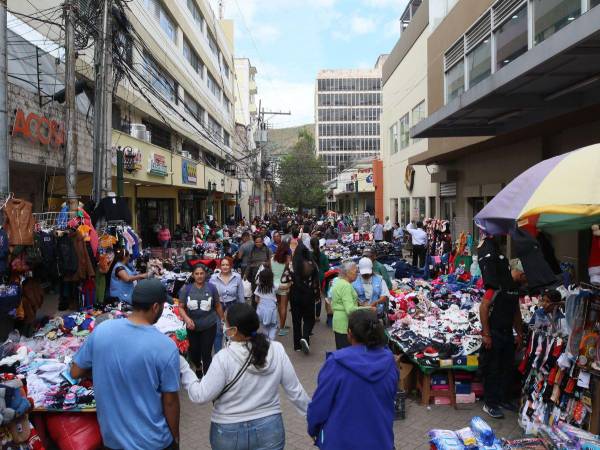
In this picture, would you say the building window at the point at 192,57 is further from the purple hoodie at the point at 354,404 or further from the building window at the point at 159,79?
the purple hoodie at the point at 354,404

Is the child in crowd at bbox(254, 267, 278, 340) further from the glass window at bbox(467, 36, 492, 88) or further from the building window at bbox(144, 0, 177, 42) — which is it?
the building window at bbox(144, 0, 177, 42)

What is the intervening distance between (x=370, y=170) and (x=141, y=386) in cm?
3260

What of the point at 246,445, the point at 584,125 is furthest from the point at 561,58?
the point at 246,445

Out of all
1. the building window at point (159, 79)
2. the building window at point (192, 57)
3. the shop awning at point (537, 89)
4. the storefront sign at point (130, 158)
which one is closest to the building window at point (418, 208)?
the shop awning at point (537, 89)

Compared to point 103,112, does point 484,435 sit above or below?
below

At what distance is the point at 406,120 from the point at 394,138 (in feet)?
10.6

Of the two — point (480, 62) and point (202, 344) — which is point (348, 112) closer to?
point (480, 62)

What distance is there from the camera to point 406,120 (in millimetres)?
24516

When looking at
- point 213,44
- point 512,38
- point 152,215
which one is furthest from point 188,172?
point 512,38

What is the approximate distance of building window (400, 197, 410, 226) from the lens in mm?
25484

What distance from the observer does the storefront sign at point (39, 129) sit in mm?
8500

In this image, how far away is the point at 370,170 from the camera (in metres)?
34.6

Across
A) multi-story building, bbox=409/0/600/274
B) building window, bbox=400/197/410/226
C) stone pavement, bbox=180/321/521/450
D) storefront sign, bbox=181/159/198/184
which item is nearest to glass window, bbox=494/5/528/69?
multi-story building, bbox=409/0/600/274

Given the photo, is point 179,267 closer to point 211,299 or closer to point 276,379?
point 211,299
